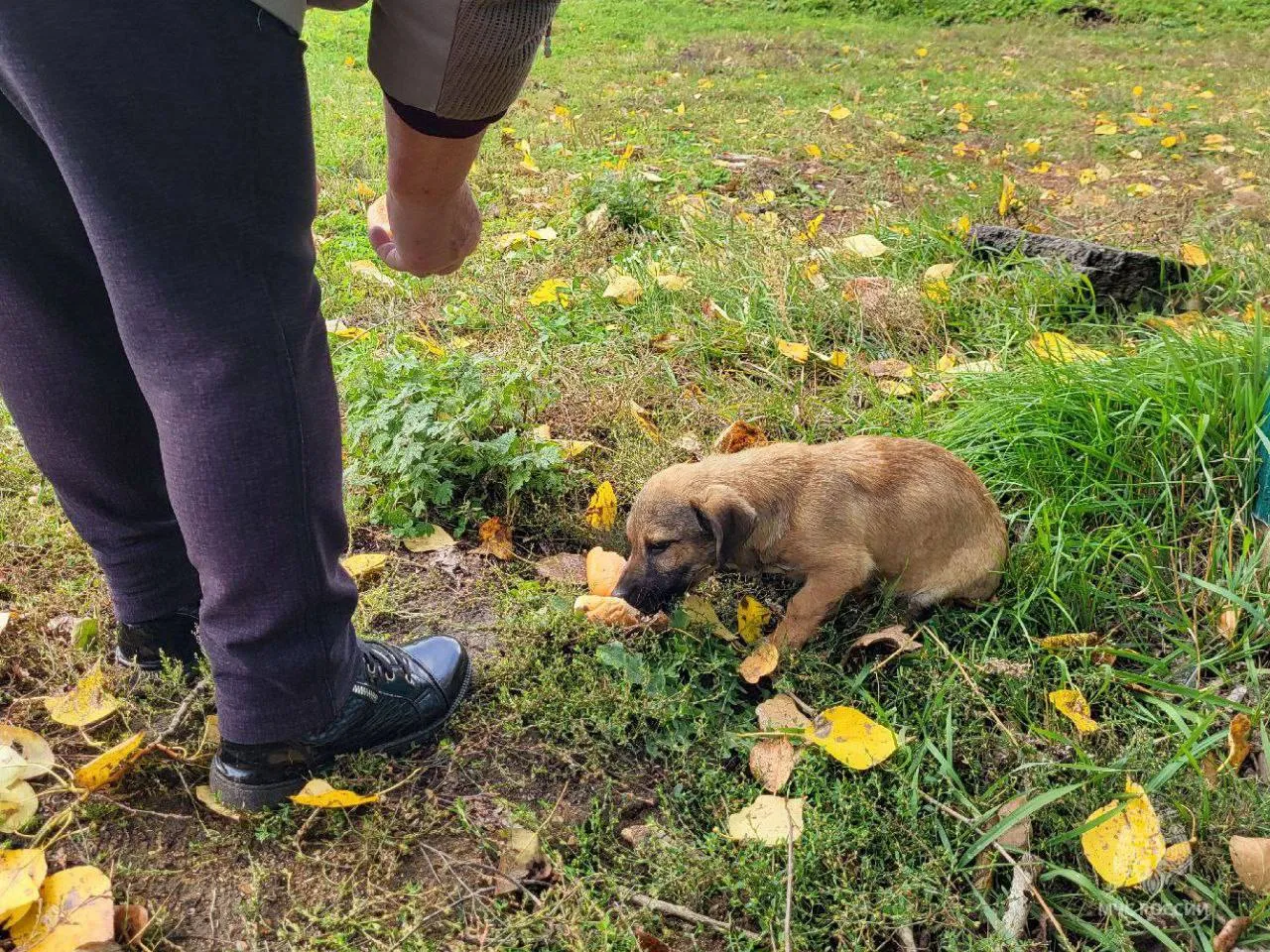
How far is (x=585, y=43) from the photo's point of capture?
1087cm

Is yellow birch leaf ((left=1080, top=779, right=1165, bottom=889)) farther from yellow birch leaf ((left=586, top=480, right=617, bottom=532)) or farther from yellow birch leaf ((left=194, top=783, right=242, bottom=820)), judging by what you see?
yellow birch leaf ((left=194, top=783, right=242, bottom=820))

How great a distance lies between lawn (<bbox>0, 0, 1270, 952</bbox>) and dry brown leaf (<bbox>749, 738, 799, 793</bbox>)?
0.13ft

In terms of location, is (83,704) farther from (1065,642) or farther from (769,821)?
(1065,642)

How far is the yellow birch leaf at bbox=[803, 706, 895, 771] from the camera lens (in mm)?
2123

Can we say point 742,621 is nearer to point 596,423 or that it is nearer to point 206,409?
point 596,423

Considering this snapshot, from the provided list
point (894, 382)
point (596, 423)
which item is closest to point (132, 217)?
point (596, 423)

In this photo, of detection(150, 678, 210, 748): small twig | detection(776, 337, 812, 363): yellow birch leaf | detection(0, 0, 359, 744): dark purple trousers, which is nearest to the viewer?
detection(0, 0, 359, 744): dark purple trousers

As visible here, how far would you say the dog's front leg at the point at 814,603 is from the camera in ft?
8.37

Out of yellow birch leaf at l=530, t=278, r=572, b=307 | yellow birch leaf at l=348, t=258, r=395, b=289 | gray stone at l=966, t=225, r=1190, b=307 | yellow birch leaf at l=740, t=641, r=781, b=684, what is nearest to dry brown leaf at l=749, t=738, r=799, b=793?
yellow birch leaf at l=740, t=641, r=781, b=684

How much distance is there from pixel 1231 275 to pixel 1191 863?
299 centimetres

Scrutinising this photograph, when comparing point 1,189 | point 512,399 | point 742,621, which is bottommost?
point 742,621

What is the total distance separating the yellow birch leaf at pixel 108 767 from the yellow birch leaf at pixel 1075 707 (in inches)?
84.0

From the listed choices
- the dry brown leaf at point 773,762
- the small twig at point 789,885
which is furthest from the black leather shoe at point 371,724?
the small twig at point 789,885

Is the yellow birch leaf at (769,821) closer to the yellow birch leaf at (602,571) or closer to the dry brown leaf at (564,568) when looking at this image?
the yellow birch leaf at (602,571)
